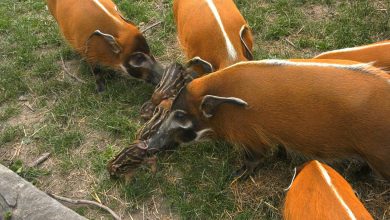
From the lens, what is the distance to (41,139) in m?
5.02

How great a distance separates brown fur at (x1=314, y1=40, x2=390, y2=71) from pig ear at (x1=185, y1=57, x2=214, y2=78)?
1085 mm

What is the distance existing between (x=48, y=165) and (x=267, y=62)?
7.83 ft

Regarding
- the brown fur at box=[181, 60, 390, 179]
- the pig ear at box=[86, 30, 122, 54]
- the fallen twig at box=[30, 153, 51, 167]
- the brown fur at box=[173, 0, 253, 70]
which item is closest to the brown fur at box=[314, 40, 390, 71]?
the brown fur at box=[181, 60, 390, 179]

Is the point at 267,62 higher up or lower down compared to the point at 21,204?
higher up

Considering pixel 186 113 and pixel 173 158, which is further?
A: pixel 173 158

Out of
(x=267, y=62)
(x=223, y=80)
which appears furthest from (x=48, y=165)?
(x=267, y=62)

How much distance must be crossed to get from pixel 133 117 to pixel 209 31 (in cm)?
119

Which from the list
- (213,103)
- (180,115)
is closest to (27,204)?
(180,115)

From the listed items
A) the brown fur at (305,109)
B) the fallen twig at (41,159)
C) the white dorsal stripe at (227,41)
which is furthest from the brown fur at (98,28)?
the brown fur at (305,109)

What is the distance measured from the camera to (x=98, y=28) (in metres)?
5.26

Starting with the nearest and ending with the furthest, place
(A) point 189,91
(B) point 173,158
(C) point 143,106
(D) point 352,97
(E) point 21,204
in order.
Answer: (D) point 352,97, (E) point 21,204, (A) point 189,91, (B) point 173,158, (C) point 143,106

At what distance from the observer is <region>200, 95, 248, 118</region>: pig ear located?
12.5 ft


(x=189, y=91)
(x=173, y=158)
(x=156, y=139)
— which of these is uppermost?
(x=189, y=91)

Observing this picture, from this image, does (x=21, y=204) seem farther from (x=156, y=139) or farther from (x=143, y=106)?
(x=143, y=106)
